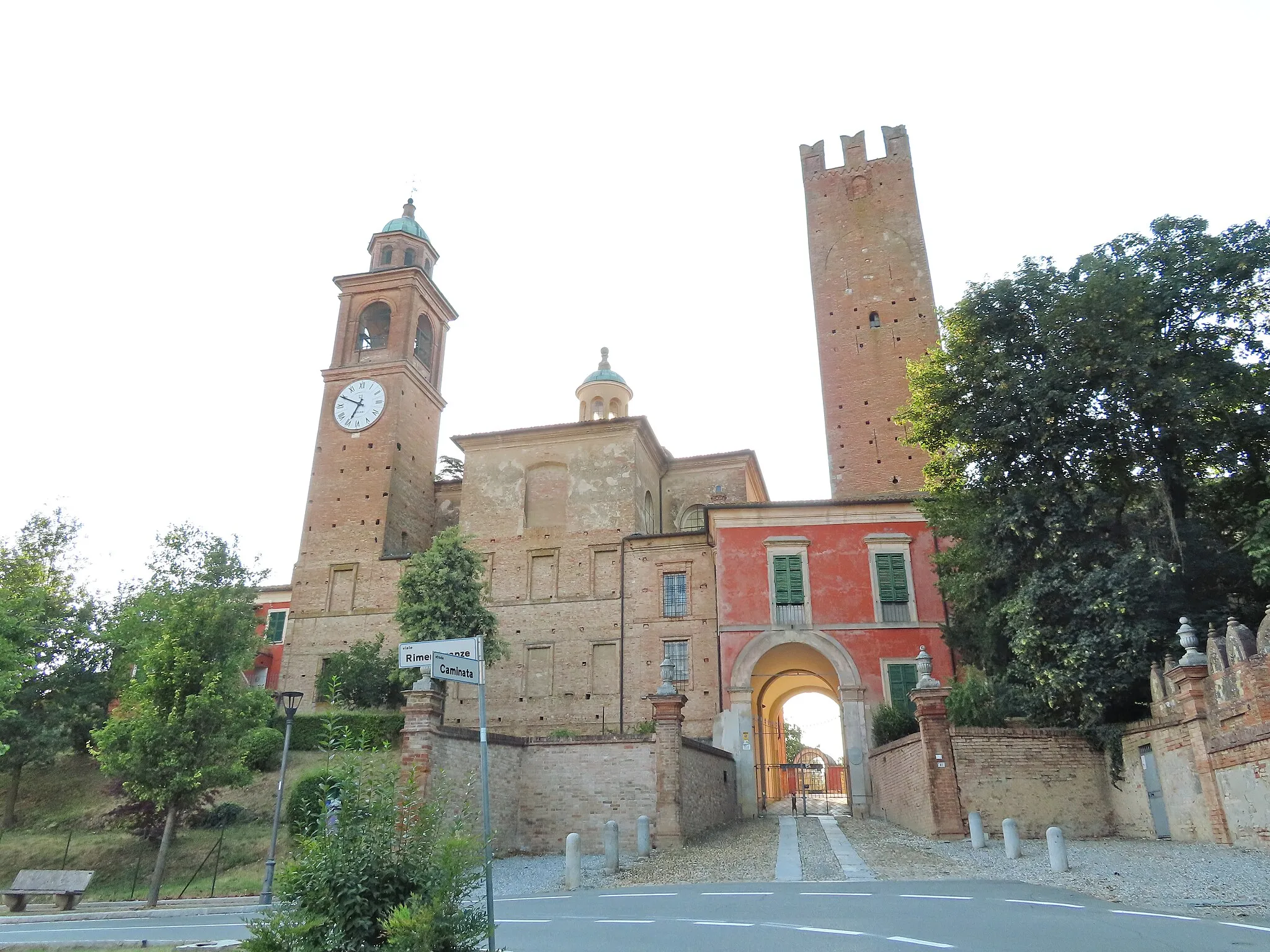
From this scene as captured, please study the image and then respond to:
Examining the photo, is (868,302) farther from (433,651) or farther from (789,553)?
(433,651)

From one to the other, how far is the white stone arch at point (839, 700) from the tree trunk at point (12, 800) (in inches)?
825

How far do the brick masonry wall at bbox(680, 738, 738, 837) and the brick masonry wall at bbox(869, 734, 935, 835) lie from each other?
153 inches

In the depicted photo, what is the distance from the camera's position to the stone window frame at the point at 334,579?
32.1 meters

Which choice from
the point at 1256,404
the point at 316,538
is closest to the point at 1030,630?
the point at 1256,404

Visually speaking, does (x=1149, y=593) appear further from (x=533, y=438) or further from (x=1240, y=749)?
(x=533, y=438)

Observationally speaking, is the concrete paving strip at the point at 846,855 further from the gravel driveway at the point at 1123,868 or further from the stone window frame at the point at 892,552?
the stone window frame at the point at 892,552

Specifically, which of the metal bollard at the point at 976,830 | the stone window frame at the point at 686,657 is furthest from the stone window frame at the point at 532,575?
the metal bollard at the point at 976,830

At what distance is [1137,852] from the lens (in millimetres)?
12789

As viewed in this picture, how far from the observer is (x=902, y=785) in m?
18.8

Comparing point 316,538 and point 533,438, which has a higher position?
point 533,438

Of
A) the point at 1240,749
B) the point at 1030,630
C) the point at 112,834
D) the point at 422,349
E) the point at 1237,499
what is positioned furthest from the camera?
the point at 422,349

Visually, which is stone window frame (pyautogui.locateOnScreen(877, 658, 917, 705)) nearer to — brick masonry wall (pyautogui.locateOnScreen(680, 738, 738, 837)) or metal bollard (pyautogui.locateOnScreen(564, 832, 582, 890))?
brick masonry wall (pyautogui.locateOnScreen(680, 738, 738, 837))

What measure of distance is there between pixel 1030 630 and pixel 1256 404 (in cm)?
679

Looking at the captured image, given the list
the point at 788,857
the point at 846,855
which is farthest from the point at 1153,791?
the point at 788,857
